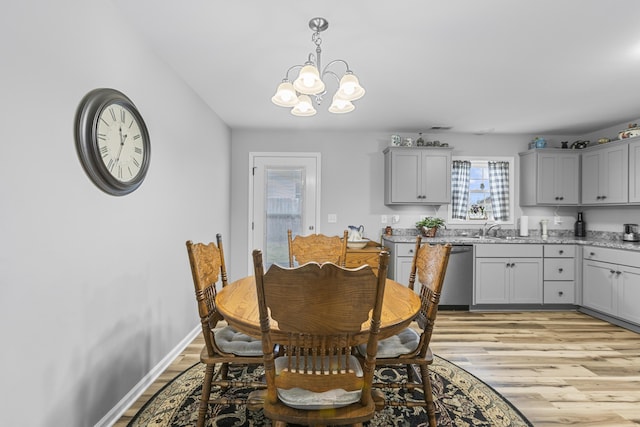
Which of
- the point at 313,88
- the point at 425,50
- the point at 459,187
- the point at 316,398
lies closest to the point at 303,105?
the point at 313,88

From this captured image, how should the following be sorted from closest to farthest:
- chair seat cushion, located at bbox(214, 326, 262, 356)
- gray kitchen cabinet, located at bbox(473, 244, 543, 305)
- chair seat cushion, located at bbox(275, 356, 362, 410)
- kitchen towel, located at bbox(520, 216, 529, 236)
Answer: chair seat cushion, located at bbox(275, 356, 362, 410) → chair seat cushion, located at bbox(214, 326, 262, 356) → gray kitchen cabinet, located at bbox(473, 244, 543, 305) → kitchen towel, located at bbox(520, 216, 529, 236)

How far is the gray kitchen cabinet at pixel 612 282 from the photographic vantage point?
10.8 feet

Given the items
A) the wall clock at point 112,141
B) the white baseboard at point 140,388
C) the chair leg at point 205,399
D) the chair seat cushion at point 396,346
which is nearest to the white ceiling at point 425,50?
the wall clock at point 112,141

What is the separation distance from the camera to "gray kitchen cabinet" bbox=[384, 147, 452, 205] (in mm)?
4242

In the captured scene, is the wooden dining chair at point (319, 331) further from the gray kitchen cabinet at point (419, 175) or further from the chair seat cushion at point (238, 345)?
the gray kitchen cabinet at point (419, 175)

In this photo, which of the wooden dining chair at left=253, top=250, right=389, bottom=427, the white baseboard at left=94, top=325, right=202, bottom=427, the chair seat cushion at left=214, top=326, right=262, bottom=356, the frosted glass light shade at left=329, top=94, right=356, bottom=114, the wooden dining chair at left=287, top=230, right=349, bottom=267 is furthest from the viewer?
the wooden dining chair at left=287, top=230, right=349, bottom=267

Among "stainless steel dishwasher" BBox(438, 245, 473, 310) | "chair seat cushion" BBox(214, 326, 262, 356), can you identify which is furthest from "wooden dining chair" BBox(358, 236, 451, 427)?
"stainless steel dishwasher" BBox(438, 245, 473, 310)

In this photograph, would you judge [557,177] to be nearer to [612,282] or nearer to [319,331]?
[612,282]

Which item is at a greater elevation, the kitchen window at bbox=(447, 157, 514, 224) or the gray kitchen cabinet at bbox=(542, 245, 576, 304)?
the kitchen window at bbox=(447, 157, 514, 224)

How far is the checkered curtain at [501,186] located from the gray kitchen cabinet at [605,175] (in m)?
0.89

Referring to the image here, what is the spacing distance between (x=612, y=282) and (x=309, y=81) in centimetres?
399

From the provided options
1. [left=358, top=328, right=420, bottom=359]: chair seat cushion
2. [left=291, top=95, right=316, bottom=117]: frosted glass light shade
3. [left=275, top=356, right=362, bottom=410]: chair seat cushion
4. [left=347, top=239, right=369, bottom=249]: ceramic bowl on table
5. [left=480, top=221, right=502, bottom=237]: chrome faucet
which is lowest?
[left=275, top=356, right=362, bottom=410]: chair seat cushion

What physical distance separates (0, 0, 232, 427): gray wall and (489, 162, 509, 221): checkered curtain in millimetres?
4235

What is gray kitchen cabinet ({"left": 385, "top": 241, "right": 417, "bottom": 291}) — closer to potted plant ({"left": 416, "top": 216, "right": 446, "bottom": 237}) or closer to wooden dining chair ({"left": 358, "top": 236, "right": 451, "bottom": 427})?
potted plant ({"left": 416, "top": 216, "right": 446, "bottom": 237})
